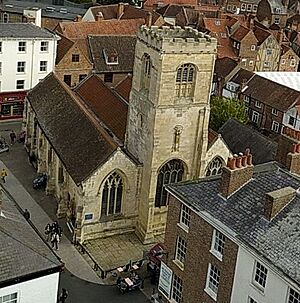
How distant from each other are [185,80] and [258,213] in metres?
15.4

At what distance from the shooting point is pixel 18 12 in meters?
94.9

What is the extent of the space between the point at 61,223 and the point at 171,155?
10434 mm

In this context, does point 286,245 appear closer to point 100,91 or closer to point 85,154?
point 85,154

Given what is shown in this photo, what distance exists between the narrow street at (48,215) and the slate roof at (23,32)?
9676mm

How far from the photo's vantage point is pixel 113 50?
242 feet

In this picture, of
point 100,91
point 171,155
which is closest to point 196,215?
point 171,155

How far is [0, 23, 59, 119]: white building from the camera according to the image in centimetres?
6650

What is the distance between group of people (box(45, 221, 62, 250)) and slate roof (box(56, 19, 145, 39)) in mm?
38170

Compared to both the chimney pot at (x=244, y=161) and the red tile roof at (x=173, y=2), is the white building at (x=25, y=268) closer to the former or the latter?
the chimney pot at (x=244, y=161)

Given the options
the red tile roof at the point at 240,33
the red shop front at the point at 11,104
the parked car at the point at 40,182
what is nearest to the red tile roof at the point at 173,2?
the red tile roof at the point at 240,33

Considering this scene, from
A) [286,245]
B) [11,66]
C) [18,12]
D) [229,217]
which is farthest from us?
[18,12]

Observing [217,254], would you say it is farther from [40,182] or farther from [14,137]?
[14,137]

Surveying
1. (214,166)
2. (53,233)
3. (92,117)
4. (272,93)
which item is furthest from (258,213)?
(272,93)

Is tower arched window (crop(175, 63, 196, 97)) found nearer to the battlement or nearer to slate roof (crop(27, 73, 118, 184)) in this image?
the battlement
